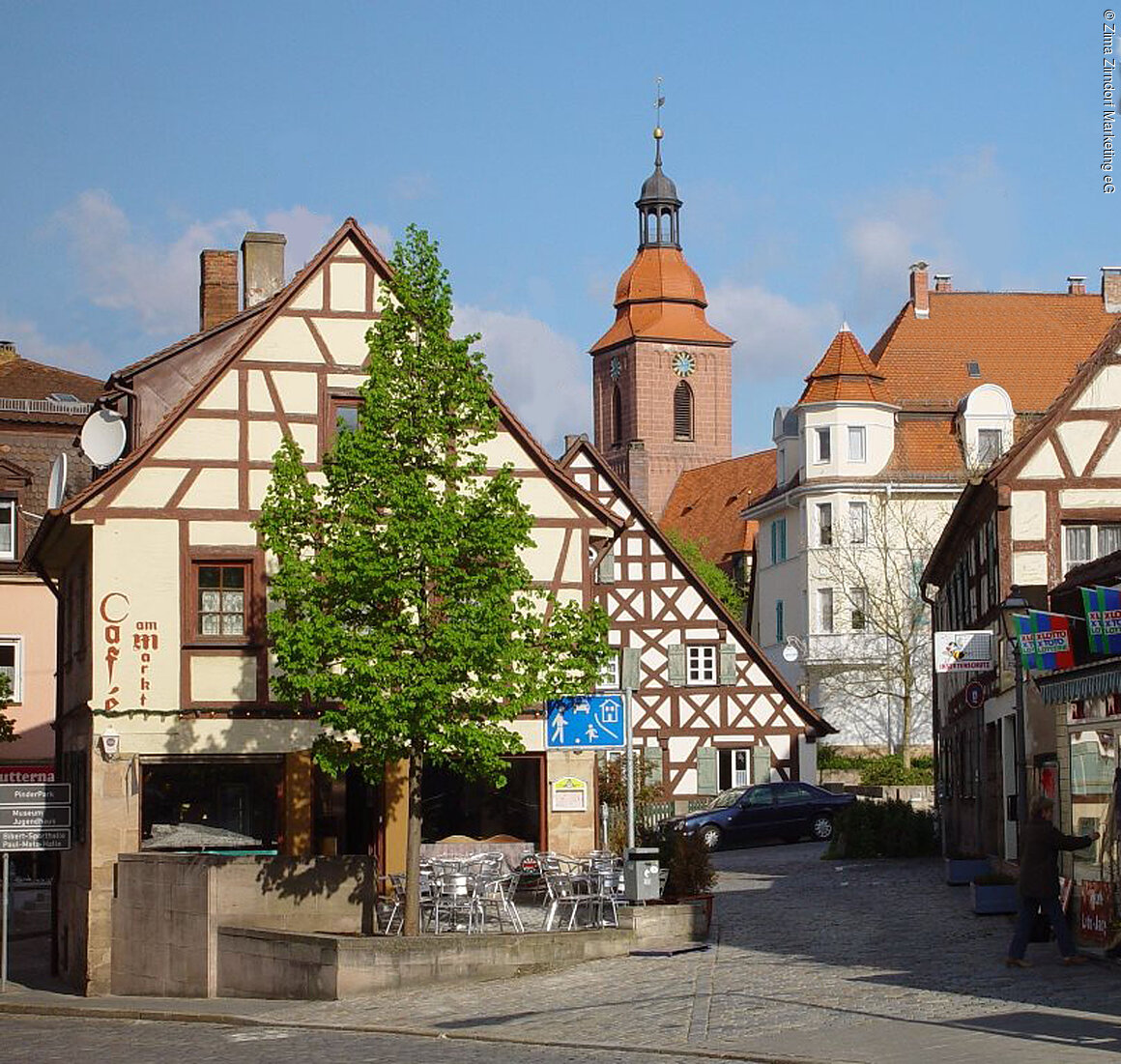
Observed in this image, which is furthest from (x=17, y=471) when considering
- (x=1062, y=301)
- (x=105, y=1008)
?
(x=1062, y=301)

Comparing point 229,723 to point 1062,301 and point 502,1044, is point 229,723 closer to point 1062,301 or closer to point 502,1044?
point 502,1044

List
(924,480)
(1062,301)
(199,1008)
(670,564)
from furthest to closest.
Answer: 1. (1062,301)
2. (924,480)
3. (670,564)
4. (199,1008)

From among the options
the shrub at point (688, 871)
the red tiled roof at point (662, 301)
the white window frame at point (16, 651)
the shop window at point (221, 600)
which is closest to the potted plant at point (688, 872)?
the shrub at point (688, 871)

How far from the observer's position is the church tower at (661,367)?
121 metres

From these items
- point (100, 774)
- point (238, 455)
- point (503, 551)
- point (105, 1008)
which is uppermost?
point (238, 455)

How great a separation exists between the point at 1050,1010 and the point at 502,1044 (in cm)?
432

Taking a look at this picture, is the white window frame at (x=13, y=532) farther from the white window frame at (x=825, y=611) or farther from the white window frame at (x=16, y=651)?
the white window frame at (x=825, y=611)

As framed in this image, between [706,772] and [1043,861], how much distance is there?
32.0 meters

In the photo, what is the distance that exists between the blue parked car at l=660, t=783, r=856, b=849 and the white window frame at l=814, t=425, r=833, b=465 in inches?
1074

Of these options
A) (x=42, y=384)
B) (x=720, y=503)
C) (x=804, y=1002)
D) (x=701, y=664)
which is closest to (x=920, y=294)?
(x=720, y=503)

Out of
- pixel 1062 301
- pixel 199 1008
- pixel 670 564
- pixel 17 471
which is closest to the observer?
pixel 199 1008

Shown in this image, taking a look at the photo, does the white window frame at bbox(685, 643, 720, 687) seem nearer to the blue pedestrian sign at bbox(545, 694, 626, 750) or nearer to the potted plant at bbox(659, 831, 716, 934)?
the potted plant at bbox(659, 831, 716, 934)

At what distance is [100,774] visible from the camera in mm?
28219

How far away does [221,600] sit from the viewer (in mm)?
29250
